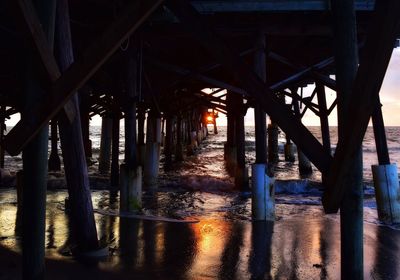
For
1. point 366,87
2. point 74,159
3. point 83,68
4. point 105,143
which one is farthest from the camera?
point 105,143

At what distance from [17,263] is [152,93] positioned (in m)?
4.38

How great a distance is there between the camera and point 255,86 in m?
2.69

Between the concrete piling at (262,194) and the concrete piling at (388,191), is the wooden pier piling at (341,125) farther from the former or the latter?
the concrete piling at (388,191)

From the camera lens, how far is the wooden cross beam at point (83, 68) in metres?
2.17

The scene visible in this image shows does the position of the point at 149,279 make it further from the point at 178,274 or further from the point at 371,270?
the point at 371,270

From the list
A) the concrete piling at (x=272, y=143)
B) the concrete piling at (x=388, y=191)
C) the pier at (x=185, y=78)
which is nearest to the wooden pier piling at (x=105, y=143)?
the pier at (x=185, y=78)

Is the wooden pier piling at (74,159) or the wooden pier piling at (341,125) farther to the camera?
the wooden pier piling at (74,159)

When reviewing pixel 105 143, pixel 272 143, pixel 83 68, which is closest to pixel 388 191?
pixel 83 68

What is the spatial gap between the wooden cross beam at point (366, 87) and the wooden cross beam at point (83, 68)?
119 cm

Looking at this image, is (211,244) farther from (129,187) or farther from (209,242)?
(129,187)

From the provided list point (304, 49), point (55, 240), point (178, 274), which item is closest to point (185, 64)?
point (304, 49)

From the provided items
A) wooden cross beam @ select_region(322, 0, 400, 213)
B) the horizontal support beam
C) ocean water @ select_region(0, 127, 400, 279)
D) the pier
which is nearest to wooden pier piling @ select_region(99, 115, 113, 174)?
the pier

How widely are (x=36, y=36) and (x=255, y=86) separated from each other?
142 cm

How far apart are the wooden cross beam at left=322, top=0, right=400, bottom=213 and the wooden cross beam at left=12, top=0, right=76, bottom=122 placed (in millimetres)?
1826
